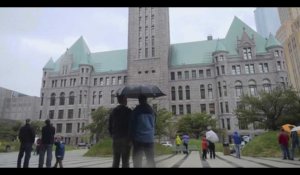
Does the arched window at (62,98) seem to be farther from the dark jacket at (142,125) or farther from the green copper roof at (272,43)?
the dark jacket at (142,125)

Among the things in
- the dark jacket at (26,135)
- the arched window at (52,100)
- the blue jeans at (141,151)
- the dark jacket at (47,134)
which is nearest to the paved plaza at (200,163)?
the dark jacket at (47,134)

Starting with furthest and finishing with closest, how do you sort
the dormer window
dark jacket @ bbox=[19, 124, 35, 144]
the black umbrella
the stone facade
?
the dormer window → the stone facade → dark jacket @ bbox=[19, 124, 35, 144] → the black umbrella

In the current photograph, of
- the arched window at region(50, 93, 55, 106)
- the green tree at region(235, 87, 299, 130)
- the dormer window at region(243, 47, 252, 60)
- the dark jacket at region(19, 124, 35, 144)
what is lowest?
the dark jacket at region(19, 124, 35, 144)

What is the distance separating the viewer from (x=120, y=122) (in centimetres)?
609

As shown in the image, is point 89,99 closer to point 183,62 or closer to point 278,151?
point 183,62

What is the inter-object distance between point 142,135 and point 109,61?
6401cm

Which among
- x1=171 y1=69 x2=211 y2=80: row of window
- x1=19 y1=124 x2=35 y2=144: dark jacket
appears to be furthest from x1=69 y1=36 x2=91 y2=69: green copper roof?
x1=19 y1=124 x2=35 y2=144: dark jacket

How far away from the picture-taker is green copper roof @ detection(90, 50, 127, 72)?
214 ft

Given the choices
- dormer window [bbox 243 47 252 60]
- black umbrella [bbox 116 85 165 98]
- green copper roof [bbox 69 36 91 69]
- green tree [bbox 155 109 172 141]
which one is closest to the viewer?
black umbrella [bbox 116 85 165 98]

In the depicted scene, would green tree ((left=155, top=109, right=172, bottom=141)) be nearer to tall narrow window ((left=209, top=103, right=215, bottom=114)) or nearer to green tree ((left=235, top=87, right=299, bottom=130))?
green tree ((left=235, top=87, right=299, bottom=130))

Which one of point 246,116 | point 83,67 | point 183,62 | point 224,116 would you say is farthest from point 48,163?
point 83,67

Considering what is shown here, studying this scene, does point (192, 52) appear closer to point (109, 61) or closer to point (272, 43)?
point (272, 43)

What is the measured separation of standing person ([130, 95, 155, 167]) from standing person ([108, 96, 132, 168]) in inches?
7.1
